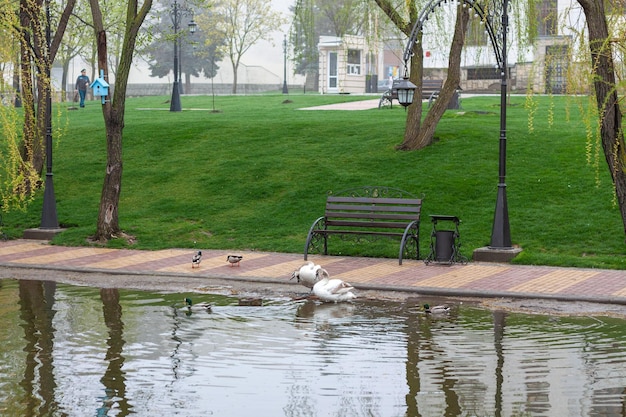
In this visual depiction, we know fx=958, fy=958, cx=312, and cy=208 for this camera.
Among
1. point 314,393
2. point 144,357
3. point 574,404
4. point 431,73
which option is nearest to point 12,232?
point 144,357

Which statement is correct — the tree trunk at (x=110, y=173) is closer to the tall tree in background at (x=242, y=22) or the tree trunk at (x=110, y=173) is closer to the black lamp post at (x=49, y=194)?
the black lamp post at (x=49, y=194)

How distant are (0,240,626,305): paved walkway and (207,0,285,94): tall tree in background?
57.1 metres

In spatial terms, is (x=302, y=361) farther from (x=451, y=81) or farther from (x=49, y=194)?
(x=451, y=81)

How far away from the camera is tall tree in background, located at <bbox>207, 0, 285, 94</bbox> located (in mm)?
75500

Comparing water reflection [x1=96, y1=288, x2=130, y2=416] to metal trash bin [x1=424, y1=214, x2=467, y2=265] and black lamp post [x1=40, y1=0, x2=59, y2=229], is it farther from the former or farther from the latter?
black lamp post [x1=40, y1=0, x2=59, y2=229]

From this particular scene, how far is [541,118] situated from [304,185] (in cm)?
986

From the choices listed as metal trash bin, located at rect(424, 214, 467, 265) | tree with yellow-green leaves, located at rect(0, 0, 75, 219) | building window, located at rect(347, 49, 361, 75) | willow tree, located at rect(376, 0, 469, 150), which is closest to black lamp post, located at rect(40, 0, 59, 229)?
tree with yellow-green leaves, located at rect(0, 0, 75, 219)

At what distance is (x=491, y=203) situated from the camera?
2097 cm

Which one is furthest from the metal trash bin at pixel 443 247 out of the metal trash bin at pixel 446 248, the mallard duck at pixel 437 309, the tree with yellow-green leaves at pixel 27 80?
the tree with yellow-green leaves at pixel 27 80

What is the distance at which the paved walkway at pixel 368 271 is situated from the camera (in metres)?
14.8

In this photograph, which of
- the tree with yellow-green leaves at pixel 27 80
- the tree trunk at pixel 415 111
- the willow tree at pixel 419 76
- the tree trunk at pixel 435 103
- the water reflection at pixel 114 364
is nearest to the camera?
the water reflection at pixel 114 364

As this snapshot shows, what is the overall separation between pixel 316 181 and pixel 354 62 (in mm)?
38428

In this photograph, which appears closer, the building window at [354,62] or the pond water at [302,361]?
the pond water at [302,361]

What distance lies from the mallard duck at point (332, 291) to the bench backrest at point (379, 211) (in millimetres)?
4469
